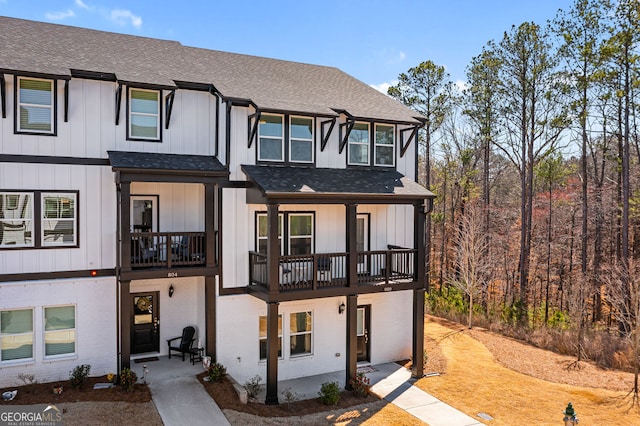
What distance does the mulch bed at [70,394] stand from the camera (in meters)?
11.2

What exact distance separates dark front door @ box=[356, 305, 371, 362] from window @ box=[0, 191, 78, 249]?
9.25m

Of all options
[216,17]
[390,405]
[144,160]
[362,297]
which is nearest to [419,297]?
[362,297]

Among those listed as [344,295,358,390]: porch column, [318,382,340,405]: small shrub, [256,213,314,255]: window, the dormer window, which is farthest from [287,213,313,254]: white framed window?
the dormer window

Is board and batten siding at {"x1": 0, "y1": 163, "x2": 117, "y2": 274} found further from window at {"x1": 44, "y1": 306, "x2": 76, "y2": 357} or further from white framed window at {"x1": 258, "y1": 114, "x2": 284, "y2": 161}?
white framed window at {"x1": 258, "y1": 114, "x2": 284, "y2": 161}

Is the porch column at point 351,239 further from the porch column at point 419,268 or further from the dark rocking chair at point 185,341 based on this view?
the dark rocking chair at point 185,341

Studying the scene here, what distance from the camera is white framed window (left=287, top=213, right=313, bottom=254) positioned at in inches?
586

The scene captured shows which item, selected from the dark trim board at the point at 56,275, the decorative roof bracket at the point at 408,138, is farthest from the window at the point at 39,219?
the decorative roof bracket at the point at 408,138

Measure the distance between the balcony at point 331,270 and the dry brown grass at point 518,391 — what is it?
Answer: 351 centimetres

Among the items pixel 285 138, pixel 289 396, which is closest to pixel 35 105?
pixel 285 138

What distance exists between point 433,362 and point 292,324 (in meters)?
5.29

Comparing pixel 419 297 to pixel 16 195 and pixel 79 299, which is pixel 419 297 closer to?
pixel 79 299

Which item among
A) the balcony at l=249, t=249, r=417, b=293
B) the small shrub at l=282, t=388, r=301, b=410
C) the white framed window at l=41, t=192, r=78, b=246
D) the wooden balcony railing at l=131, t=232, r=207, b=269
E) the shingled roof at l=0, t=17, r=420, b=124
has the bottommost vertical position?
the small shrub at l=282, t=388, r=301, b=410

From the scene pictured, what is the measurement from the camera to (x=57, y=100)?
12445mm

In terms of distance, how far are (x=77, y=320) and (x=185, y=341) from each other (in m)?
3.16
